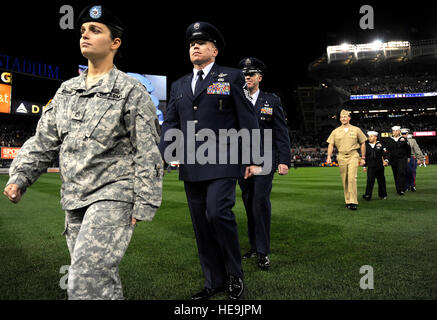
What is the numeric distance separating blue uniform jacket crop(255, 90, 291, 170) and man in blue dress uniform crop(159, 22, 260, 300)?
4.95 ft

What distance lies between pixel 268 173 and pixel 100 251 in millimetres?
2955

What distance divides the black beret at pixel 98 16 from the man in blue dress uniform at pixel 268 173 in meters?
2.26

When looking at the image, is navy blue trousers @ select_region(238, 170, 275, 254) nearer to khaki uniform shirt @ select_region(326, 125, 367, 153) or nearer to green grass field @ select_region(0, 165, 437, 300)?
green grass field @ select_region(0, 165, 437, 300)

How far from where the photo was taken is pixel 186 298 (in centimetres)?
308

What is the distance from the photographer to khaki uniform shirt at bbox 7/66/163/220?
2.09m

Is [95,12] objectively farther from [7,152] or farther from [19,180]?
[7,152]

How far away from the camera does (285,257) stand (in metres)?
4.48

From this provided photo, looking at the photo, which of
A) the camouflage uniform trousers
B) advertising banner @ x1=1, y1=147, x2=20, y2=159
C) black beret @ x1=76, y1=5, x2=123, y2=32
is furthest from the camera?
advertising banner @ x1=1, y1=147, x2=20, y2=159

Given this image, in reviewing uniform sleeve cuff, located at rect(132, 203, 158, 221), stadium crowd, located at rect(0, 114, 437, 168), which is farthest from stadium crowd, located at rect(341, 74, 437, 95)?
uniform sleeve cuff, located at rect(132, 203, 158, 221)

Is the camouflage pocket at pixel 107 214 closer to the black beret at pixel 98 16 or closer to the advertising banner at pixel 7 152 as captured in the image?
the black beret at pixel 98 16

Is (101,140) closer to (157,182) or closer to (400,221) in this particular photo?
(157,182)

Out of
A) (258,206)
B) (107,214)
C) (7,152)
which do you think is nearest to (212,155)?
(107,214)

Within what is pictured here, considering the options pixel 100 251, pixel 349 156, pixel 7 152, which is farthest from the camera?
pixel 7 152

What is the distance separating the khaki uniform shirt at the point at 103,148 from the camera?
209 centimetres
